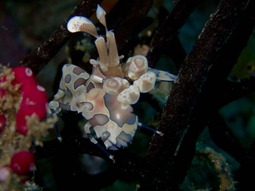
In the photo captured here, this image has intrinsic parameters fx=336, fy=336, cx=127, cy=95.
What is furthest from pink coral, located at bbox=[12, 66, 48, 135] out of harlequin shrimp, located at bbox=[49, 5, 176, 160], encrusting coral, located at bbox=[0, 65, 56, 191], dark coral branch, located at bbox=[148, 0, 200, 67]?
dark coral branch, located at bbox=[148, 0, 200, 67]

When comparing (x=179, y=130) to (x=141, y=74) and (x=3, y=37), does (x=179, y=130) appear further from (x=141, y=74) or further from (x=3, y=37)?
(x=3, y=37)

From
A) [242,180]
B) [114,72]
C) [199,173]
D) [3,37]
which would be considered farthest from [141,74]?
[3,37]

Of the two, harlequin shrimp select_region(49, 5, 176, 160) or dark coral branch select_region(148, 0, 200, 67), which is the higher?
dark coral branch select_region(148, 0, 200, 67)

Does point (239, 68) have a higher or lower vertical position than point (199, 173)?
higher

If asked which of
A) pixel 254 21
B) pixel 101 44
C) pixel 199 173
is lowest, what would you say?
pixel 199 173

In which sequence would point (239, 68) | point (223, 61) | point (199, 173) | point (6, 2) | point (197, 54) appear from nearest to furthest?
point (197, 54)
point (223, 61)
point (199, 173)
point (239, 68)
point (6, 2)

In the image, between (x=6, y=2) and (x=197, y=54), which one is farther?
(x=6, y=2)

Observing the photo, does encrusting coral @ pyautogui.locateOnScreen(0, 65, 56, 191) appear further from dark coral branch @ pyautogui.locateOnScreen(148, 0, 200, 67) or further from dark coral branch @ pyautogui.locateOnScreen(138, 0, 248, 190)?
dark coral branch @ pyautogui.locateOnScreen(148, 0, 200, 67)
